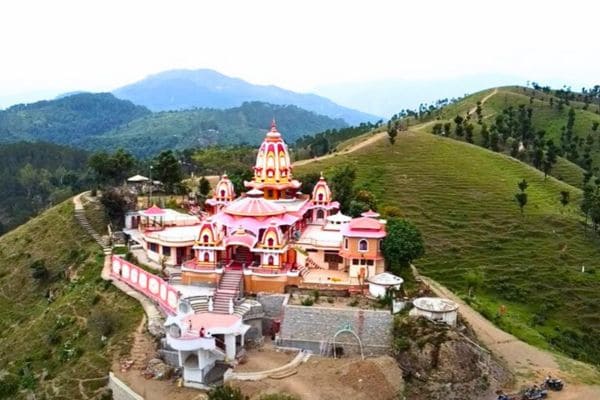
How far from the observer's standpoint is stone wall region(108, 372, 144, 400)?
23781 millimetres

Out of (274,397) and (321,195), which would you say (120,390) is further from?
(321,195)

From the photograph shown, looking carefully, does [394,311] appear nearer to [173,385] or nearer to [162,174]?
[173,385]

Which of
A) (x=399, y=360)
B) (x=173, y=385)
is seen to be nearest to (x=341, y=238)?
(x=399, y=360)

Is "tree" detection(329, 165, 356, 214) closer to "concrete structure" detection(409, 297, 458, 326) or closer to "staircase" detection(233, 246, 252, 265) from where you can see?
"staircase" detection(233, 246, 252, 265)

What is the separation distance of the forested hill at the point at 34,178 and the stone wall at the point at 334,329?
4307 centimetres

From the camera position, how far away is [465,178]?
6053 centimetres

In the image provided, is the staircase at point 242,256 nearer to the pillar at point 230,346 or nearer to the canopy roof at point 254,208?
the canopy roof at point 254,208

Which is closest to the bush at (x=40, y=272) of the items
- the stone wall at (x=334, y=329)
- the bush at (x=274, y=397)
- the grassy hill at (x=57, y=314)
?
the grassy hill at (x=57, y=314)

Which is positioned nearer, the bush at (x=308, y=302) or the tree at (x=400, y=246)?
the bush at (x=308, y=302)

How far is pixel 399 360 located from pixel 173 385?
895 cm

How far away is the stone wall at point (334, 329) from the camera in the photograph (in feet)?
86.4

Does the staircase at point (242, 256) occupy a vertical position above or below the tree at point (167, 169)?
below

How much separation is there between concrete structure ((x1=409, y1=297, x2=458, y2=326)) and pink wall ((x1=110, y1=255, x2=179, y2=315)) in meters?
10.5

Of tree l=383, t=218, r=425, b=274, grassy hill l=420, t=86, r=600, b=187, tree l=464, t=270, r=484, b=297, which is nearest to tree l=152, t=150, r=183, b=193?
tree l=383, t=218, r=425, b=274
